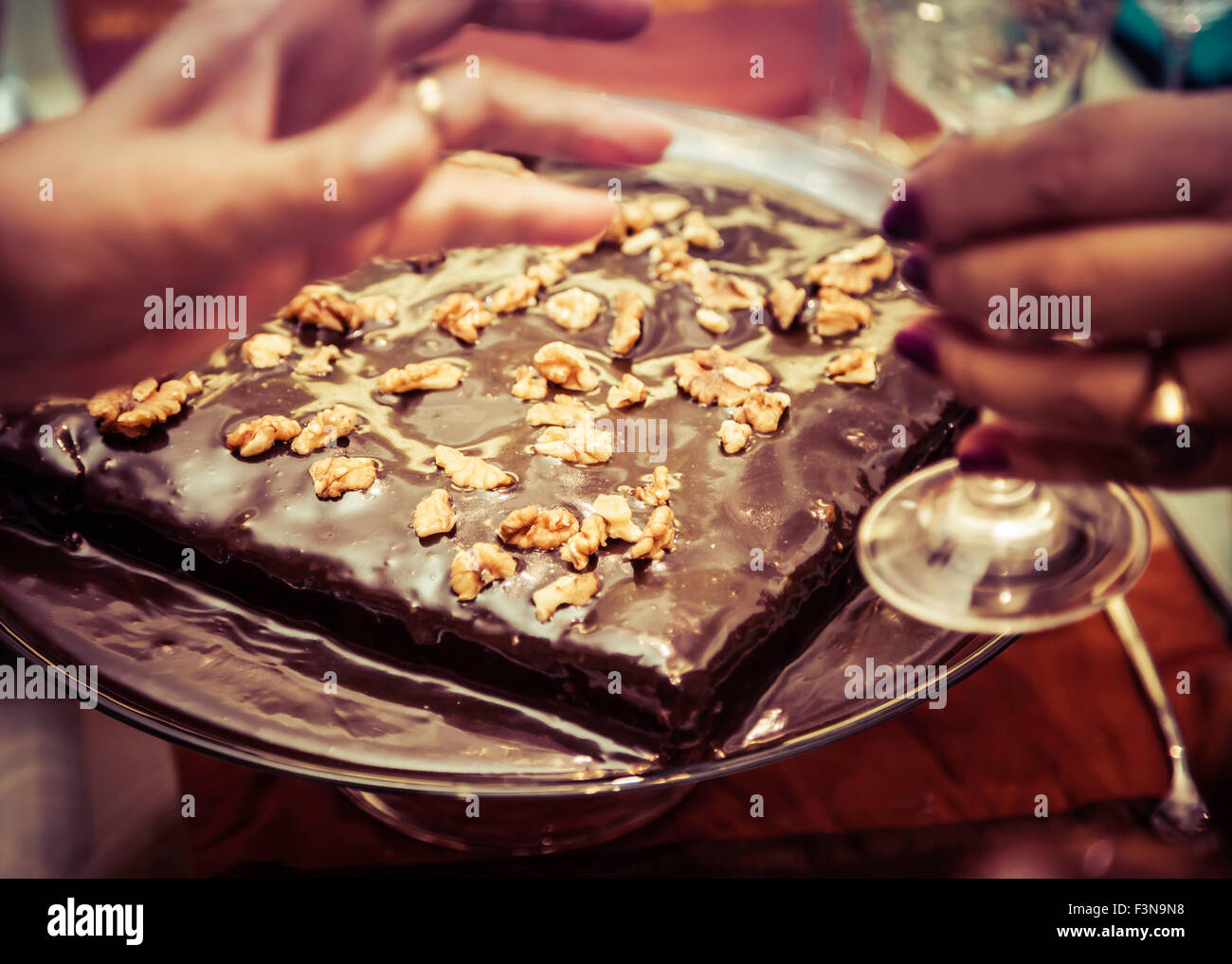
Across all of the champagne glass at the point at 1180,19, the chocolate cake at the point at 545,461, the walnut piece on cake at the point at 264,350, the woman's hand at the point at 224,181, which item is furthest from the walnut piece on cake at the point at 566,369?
the champagne glass at the point at 1180,19

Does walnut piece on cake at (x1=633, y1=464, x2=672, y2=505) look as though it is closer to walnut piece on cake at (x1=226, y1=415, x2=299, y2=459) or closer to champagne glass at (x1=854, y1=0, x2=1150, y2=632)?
champagne glass at (x1=854, y1=0, x2=1150, y2=632)

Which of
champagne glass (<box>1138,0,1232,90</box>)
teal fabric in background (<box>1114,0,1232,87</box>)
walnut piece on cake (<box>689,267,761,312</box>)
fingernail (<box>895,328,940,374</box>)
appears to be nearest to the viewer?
fingernail (<box>895,328,940,374</box>)

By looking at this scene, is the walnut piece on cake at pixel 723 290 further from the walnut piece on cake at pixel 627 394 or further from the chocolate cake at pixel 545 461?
the walnut piece on cake at pixel 627 394

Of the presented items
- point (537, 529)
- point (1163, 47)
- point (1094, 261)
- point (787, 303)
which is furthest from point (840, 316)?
point (1163, 47)

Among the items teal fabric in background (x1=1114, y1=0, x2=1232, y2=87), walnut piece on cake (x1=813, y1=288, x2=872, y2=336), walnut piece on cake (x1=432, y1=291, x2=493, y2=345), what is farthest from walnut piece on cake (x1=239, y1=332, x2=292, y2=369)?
teal fabric in background (x1=1114, y1=0, x2=1232, y2=87)

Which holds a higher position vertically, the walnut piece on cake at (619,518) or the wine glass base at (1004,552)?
the walnut piece on cake at (619,518)
